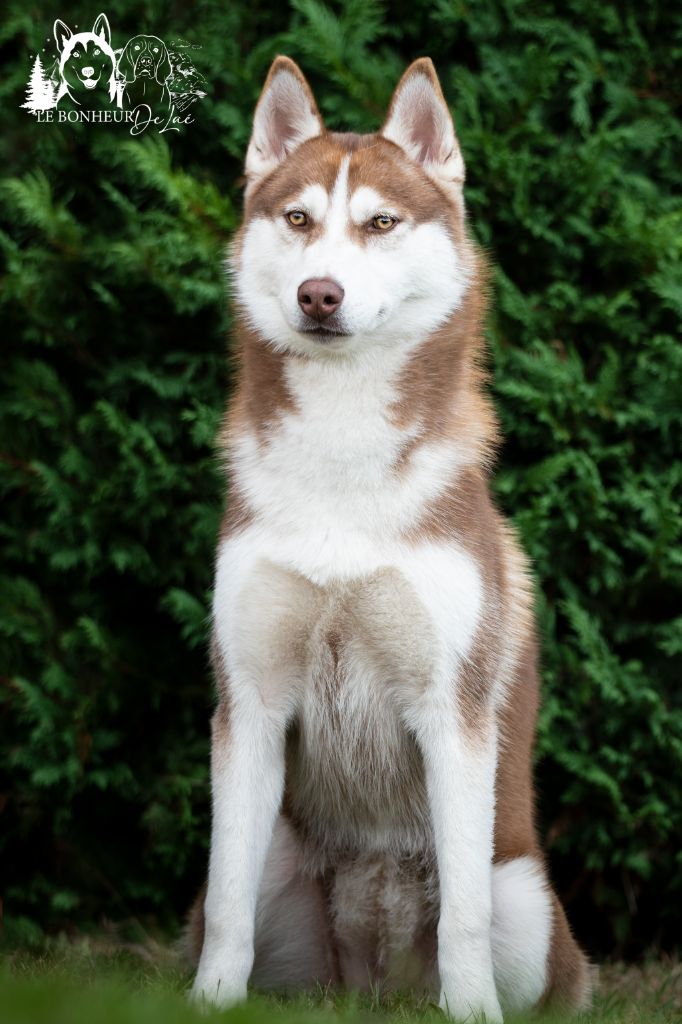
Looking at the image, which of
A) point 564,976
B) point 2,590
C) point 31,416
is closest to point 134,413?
point 31,416

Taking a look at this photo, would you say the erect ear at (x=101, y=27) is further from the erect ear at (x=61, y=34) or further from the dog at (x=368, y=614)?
the dog at (x=368, y=614)

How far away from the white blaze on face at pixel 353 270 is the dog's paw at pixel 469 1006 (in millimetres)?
1729

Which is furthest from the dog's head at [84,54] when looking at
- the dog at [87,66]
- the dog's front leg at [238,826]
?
the dog's front leg at [238,826]

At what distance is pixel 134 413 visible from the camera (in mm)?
5223

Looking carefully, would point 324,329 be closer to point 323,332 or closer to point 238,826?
point 323,332

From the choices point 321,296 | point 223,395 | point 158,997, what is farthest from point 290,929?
point 223,395

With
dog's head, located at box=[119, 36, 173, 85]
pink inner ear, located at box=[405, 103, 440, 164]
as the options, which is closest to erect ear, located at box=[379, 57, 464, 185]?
pink inner ear, located at box=[405, 103, 440, 164]

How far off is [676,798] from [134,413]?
2612 mm

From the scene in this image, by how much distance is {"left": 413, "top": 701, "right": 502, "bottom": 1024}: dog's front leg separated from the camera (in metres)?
3.34

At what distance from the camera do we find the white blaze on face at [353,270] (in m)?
3.47

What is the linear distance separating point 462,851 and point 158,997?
0.85 meters

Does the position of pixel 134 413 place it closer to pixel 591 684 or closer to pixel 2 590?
pixel 2 590

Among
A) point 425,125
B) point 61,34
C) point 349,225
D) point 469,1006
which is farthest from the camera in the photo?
point 61,34

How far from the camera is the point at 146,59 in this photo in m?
4.99
